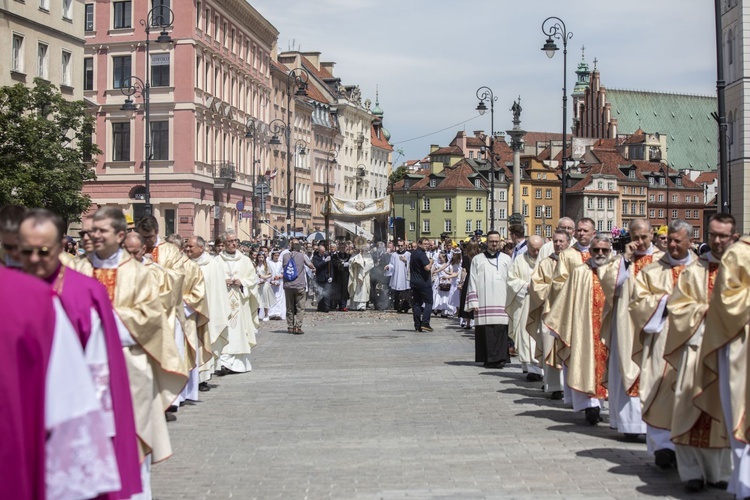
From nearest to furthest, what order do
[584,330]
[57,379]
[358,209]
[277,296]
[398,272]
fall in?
[57,379] → [584,330] → [277,296] → [398,272] → [358,209]

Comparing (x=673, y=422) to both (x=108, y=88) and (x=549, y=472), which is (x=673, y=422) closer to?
(x=549, y=472)

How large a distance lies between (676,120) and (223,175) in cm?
10919

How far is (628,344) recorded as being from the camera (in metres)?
10.3

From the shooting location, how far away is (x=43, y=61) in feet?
152

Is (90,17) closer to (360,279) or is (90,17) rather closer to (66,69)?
(66,69)

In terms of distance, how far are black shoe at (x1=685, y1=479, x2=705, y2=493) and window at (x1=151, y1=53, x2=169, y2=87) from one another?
2188 inches

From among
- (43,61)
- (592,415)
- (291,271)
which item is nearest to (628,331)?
(592,415)

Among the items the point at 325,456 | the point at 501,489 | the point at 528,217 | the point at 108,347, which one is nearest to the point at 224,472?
the point at 325,456

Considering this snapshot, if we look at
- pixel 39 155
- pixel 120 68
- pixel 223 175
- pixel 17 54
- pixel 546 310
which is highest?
pixel 120 68

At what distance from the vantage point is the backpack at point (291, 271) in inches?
941

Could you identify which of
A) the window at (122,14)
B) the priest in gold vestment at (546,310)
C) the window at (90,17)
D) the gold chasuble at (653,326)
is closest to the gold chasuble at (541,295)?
the priest in gold vestment at (546,310)

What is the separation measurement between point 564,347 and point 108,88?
53.7 m

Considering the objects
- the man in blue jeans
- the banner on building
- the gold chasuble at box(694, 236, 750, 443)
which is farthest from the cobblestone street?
the banner on building

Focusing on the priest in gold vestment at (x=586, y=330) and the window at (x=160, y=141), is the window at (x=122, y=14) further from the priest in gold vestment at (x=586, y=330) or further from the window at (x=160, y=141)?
the priest in gold vestment at (x=586, y=330)
